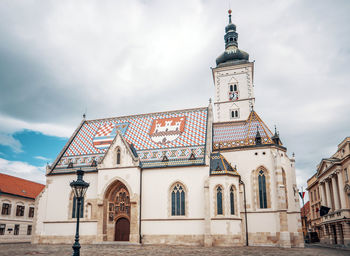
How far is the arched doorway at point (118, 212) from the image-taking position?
3044 cm

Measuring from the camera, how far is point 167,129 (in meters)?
34.3

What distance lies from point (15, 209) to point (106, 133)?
1659 cm

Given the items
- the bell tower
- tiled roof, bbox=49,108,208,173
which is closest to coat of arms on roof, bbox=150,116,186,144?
tiled roof, bbox=49,108,208,173

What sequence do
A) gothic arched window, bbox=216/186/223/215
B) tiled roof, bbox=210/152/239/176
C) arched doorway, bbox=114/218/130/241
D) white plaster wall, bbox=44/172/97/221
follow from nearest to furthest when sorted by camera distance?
gothic arched window, bbox=216/186/223/215, tiled roof, bbox=210/152/239/176, arched doorway, bbox=114/218/130/241, white plaster wall, bbox=44/172/97/221

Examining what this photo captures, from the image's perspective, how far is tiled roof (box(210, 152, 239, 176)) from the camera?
28656mm

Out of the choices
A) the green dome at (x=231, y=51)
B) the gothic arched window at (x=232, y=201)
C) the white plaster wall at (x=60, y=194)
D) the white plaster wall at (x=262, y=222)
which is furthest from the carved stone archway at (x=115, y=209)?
the green dome at (x=231, y=51)

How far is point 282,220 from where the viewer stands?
27812 millimetres

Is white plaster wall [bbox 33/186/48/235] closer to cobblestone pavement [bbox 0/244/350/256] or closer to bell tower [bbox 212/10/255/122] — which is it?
cobblestone pavement [bbox 0/244/350/256]

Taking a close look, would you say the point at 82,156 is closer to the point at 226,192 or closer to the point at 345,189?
the point at 226,192

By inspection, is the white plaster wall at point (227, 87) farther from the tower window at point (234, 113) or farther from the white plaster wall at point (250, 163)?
the white plaster wall at point (250, 163)

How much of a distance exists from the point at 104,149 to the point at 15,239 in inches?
702

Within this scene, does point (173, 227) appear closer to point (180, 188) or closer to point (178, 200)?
point (178, 200)

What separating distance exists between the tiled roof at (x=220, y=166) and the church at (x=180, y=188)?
12cm

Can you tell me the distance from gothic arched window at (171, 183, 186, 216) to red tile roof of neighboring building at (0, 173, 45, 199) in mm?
22567
